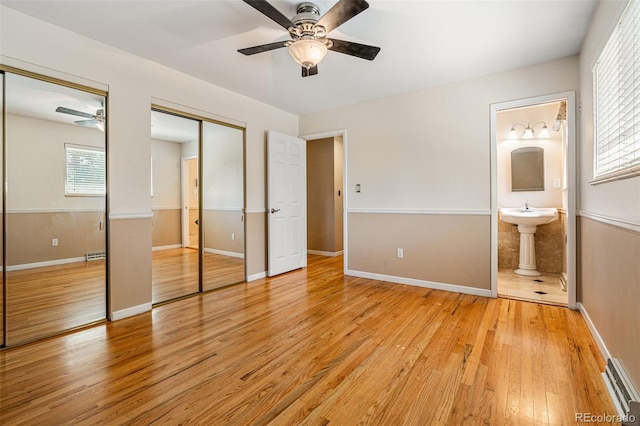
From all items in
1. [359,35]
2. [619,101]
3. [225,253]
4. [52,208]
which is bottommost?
[225,253]

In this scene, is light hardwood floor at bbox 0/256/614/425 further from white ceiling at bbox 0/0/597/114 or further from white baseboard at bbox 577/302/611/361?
white ceiling at bbox 0/0/597/114

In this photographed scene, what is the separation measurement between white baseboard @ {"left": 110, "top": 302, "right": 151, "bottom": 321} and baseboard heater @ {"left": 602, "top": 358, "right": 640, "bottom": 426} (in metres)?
3.47

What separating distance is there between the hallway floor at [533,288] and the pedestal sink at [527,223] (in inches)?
6.4

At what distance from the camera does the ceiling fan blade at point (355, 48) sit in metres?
2.19

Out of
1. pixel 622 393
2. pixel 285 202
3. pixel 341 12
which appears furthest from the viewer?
pixel 285 202

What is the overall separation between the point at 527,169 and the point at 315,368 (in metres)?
4.24

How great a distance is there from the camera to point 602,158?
2.12 m

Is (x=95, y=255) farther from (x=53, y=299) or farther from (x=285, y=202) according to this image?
(x=285, y=202)

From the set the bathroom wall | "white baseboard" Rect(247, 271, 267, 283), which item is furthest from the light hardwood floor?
the bathroom wall

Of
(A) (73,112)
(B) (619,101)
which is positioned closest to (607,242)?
(B) (619,101)

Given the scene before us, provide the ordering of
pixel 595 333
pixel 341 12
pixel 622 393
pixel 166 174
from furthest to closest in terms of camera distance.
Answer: pixel 166 174 → pixel 595 333 → pixel 341 12 → pixel 622 393

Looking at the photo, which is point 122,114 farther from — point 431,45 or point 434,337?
point 434,337

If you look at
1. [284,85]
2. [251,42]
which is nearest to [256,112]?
[284,85]

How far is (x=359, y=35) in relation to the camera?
8.08 ft
